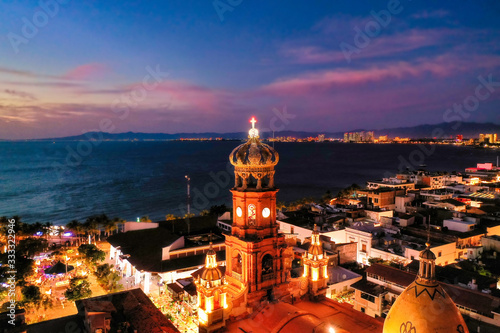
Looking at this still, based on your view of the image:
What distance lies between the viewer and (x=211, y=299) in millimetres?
12258

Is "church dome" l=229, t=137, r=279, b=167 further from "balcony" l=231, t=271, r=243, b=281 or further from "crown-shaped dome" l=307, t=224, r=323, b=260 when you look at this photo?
"balcony" l=231, t=271, r=243, b=281

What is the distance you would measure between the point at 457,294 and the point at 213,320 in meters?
Answer: 15.5

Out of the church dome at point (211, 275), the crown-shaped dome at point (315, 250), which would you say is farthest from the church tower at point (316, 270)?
the church dome at point (211, 275)

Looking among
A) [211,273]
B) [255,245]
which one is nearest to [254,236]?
[255,245]

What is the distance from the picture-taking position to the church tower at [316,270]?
14938 millimetres

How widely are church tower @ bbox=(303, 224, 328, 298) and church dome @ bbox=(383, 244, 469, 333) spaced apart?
566 cm

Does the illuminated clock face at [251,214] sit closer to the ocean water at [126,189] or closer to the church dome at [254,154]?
the church dome at [254,154]

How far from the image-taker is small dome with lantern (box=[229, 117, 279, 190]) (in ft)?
45.3

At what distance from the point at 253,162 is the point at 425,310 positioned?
7861mm

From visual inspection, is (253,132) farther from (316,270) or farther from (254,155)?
(316,270)

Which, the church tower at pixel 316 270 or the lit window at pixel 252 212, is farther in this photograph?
the church tower at pixel 316 270

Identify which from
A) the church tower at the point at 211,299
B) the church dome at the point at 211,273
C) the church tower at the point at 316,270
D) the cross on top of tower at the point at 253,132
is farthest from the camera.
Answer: the church tower at the point at 316,270

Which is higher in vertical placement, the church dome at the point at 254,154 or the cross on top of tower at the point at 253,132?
the cross on top of tower at the point at 253,132

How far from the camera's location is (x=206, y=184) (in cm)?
11175
